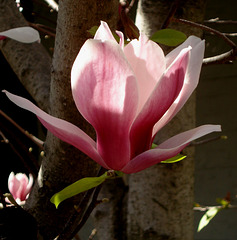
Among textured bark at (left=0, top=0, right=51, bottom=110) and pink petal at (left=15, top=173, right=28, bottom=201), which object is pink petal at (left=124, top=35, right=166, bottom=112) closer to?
textured bark at (left=0, top=0, right=51, bottom=110)

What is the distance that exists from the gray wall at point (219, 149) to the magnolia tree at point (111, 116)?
4.57ft

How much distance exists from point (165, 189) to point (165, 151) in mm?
605

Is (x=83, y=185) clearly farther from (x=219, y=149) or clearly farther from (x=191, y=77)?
(x=219, y=149)

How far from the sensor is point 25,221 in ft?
1.71

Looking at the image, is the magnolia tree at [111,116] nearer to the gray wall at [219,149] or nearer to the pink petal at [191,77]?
the pink petal at [191,77]

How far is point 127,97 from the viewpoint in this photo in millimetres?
311

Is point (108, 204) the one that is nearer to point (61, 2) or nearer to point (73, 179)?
point (73, 179)

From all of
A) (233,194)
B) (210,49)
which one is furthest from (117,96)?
(233,194)

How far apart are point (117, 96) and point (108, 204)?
70 centimetres

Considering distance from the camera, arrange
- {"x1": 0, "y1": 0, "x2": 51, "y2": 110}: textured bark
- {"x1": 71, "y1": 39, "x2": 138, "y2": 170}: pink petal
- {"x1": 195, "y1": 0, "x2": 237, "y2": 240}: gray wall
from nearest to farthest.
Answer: {"x1": 71, "y1": 39, "x2": 138, "y2": 170}: pink petal
{"x1": 0, "y1": 0, "x2": 51, "y2": 110}: textured bark
{"x1": 195, "y1": 0, "x2": 237, "y2": 240}: gray wall

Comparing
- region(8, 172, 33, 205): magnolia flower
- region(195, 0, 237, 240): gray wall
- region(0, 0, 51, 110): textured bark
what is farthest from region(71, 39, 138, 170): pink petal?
region(195, 0, 237, 240): gray wall

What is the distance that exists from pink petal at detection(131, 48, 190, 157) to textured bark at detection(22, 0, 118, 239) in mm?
244

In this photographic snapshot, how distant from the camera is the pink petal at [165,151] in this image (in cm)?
31

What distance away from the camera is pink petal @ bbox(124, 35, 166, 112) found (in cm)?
33
